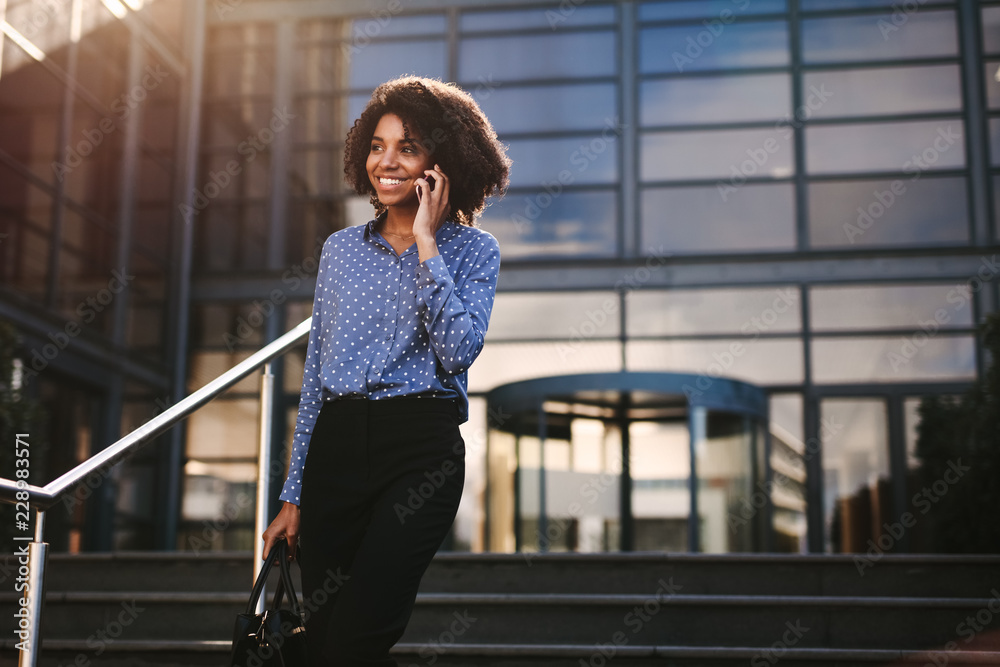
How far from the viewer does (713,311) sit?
11.7 m

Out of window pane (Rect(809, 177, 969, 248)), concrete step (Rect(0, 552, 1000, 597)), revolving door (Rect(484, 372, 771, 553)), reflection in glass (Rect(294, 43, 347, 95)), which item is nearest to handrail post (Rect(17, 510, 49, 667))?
concrete step (Rect(0, 552, 1000, 597))

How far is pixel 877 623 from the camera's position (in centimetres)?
405

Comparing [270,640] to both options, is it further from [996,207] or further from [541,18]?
[541,18]

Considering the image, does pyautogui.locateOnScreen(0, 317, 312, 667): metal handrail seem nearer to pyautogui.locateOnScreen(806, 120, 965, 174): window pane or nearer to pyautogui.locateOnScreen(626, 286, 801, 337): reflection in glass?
pyautogui.locateOnScreen(626, 286, 801, 337): reflection in glass

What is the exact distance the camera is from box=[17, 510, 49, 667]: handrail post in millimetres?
2600

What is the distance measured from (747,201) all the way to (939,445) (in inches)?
147

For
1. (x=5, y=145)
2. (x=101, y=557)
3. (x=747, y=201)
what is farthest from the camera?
(x=747, y=201)

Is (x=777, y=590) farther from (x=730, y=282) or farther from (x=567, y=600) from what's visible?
(x=730, y=282)

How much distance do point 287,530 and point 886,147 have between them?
36.2 feet

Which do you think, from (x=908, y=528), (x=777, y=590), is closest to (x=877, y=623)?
(x=777, y=590)

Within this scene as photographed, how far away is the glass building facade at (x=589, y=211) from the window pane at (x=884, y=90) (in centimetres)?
3

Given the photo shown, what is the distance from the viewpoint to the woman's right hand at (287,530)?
7.60 ft

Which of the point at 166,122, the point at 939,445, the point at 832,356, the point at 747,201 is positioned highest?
the point at 166,122

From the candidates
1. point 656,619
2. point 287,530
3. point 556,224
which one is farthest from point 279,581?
point 556,224
